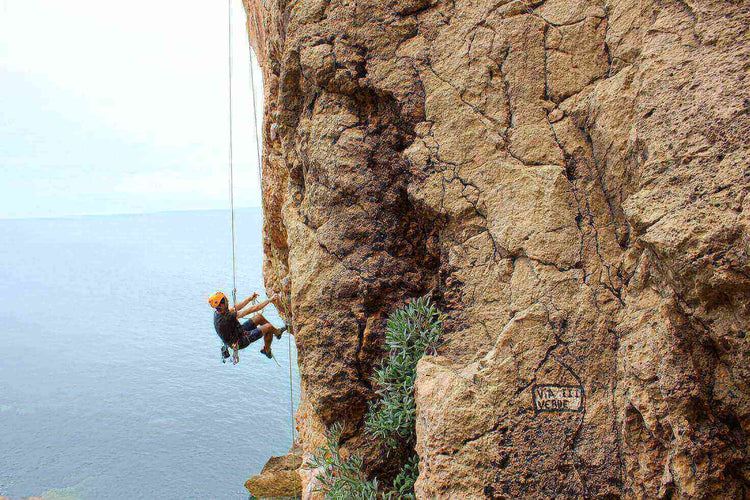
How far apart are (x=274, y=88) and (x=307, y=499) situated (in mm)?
4551

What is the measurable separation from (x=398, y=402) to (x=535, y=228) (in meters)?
1.70

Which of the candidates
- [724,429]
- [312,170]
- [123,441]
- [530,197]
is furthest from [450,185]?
[123,441]

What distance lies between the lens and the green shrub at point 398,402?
3791 millimetres

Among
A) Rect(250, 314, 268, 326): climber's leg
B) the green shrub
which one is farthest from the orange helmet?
the green shrub

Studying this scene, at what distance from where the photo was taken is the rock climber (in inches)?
255

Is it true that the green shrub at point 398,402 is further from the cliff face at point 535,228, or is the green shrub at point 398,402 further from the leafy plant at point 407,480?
the cliff face at point 535,228

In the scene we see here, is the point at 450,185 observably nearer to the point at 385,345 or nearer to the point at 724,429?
the point at 385,345

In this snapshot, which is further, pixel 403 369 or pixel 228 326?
pixel 228 326

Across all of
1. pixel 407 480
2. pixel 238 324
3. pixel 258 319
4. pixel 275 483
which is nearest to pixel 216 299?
pixel 238 324

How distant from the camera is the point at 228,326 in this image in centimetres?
664

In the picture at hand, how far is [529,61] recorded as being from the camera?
148 inches

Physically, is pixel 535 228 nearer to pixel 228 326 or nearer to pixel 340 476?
pixel 340 476

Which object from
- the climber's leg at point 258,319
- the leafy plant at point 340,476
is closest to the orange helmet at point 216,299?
the climber's leg at point 258,319

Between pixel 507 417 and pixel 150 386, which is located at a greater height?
pixel 507 417
